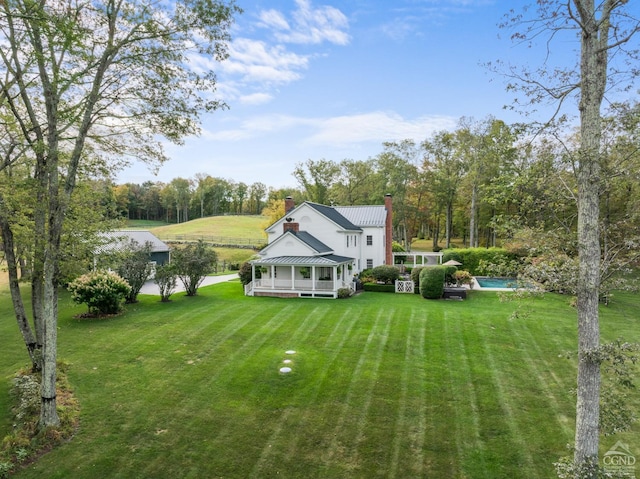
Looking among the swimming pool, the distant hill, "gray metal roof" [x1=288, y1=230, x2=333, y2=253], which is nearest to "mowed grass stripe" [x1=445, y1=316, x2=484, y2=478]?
"gray metal roof" [x1=288, y1=230, x2=333, y2=253]

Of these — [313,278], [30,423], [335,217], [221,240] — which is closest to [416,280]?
[313,278]

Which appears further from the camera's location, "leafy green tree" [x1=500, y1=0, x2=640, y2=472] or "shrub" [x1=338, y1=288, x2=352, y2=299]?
"shrub" [x1=338, y1=288, x2=352, y2=299]

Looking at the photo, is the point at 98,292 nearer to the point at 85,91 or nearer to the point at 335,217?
the point at 85,91

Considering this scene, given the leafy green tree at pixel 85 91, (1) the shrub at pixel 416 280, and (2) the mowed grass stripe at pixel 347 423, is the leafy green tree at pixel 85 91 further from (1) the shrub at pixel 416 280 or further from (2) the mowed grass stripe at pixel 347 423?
(1) the shrub at pixel 416 280

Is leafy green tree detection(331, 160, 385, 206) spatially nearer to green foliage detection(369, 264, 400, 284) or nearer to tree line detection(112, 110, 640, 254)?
tree line detection(112, 110, 640, 254)

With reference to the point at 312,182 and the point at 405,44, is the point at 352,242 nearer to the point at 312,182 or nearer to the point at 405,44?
the point at 405,44

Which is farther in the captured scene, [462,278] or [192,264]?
[462,278]

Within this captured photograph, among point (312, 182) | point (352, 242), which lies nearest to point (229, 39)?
point (352, 242)
